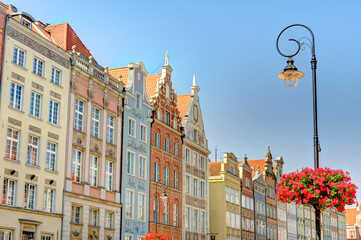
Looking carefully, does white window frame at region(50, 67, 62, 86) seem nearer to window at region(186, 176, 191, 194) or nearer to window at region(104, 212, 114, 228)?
window at region(104, 212, 114, 228)

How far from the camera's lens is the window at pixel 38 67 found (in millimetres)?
31481

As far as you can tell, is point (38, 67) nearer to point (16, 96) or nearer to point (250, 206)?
point (16, 96)

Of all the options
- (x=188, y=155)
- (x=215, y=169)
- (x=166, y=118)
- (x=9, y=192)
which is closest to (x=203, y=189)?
(x=188, y=155)

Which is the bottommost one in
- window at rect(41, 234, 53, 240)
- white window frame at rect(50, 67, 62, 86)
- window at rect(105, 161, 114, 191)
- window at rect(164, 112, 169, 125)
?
window at rect(41, 234, 53, 240)

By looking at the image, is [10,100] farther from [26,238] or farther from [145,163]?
[145,163]

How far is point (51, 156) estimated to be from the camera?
32.2 m

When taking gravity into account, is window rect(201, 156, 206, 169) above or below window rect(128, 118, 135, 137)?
below

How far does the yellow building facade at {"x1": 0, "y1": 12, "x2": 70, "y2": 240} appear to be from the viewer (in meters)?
28.8

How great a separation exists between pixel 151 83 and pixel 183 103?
17.5 ft

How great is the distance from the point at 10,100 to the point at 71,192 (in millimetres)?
6504

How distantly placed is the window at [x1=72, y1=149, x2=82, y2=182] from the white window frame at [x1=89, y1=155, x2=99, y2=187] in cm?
105

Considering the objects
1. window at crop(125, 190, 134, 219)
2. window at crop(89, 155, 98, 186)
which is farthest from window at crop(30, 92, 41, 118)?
window at crop(125, 190, 134, 219)

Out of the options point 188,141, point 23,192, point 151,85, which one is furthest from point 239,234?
point 23,192

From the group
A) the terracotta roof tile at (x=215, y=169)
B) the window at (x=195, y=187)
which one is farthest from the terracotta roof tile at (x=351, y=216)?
the window at (x=195, y=187)
